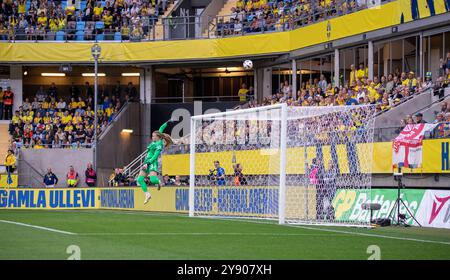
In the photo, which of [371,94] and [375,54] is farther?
[375,54]

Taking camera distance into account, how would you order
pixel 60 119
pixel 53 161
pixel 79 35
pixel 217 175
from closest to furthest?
pixel 217 175 → pixel 53 161 → pixel 60 119 → pixel 79 35

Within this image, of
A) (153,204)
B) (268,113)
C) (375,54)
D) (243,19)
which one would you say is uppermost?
(243,19)

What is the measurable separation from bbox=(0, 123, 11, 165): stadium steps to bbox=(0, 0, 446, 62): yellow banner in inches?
159

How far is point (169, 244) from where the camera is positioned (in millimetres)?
14875

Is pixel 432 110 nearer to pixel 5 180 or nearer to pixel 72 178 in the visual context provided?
pixel 72 178

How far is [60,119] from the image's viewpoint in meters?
49.5

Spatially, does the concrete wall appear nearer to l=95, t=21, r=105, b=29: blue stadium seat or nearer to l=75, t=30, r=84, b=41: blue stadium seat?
l=75, t=30, r=84, b=41: blue stadium seat

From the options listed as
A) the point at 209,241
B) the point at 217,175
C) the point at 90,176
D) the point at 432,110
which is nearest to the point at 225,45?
the point at 90,176

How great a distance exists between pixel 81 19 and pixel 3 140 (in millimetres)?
8511

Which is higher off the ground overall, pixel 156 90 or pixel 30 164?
pixel 156 90

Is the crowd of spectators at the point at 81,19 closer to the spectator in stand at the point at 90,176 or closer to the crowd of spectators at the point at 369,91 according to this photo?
the spectator in stand at the point at 90,176
